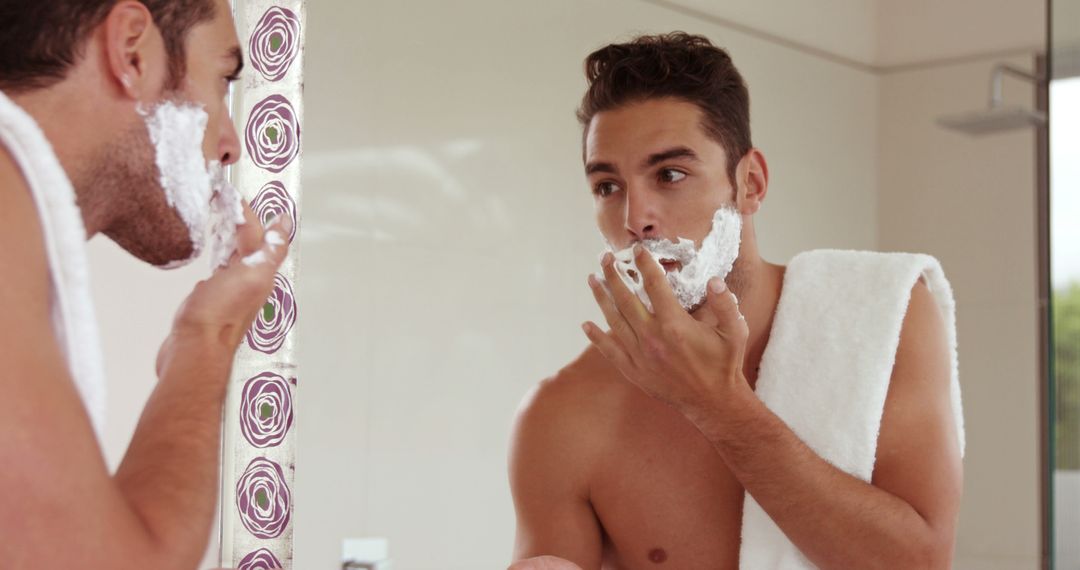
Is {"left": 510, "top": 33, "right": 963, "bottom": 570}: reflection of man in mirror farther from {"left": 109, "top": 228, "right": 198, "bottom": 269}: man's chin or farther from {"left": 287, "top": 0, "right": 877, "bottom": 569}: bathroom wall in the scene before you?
{"left": 109, "top": 228, "right": 198, "bottom": 269}: man's chin

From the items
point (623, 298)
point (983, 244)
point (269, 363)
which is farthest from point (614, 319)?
point (983, 244)

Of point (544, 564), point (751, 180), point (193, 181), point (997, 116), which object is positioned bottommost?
point (544, 564)

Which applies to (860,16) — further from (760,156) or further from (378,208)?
(378,208)

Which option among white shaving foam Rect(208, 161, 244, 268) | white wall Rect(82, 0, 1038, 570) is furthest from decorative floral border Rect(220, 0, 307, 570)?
white shaving foam Rect(208, 161, 244, 268)

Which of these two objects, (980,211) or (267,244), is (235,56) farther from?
(980,211)

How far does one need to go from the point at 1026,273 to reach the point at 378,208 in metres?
0.76

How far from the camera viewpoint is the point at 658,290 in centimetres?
77

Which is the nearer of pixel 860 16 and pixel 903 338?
pixel 903 338

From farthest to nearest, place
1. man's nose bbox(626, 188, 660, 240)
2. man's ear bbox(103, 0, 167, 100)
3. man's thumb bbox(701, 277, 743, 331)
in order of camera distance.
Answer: man's nose bbox(626, 188, 660, 240) < man's thumb bbox(701, 277, 743, 331) < man's ear bbox(103, 0, 167, 100)

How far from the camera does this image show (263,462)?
795 mm

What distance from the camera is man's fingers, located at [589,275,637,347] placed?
2.61 ft

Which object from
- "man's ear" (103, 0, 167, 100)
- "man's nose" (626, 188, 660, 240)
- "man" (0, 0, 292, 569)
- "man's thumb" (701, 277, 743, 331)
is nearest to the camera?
"man" (0, 0, 292, 569)

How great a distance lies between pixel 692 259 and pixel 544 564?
261 millimetres

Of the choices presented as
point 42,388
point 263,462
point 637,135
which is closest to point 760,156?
point 637,135
